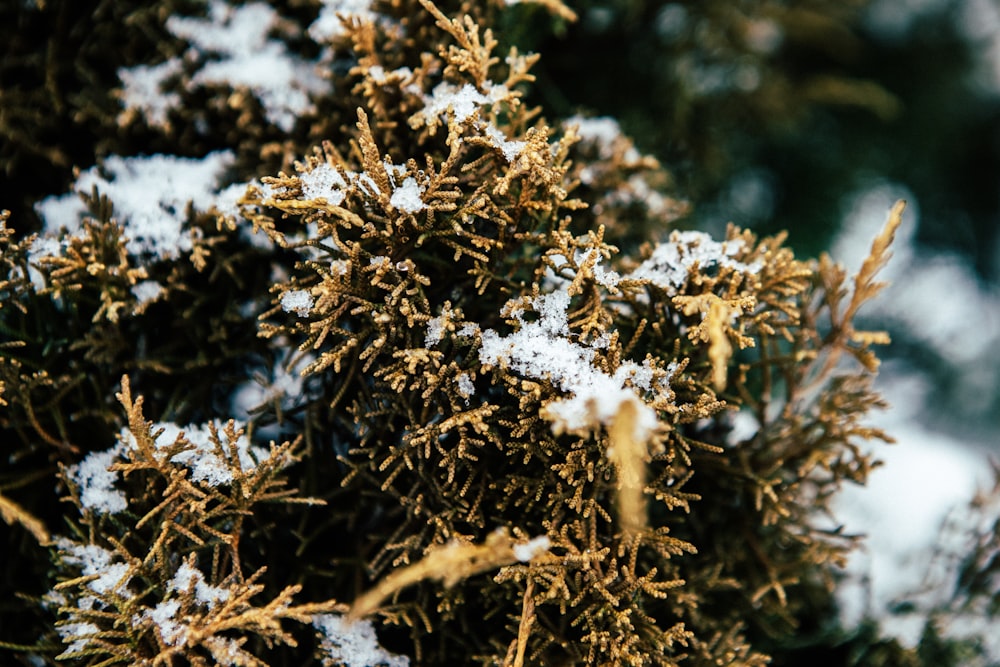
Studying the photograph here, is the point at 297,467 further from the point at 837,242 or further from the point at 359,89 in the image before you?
the point at 837,242

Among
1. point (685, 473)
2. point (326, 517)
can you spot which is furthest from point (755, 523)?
point (326, 517)

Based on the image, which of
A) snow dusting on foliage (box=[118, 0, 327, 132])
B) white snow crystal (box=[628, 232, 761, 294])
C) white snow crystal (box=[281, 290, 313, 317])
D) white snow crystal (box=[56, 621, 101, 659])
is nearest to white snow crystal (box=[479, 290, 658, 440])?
white snow crystal (box=[628, 232, 761, 294])

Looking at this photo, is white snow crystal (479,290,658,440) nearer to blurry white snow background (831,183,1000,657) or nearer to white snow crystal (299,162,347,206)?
white snow crystal (299,162,347,206)

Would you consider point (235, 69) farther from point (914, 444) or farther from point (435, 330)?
point (914, 444)

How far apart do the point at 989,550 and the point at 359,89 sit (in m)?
1.81

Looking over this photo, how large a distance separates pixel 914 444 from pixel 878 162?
3.75 ft

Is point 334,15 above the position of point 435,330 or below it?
above

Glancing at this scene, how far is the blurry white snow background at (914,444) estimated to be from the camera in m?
1.69

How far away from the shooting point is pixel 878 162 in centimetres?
269

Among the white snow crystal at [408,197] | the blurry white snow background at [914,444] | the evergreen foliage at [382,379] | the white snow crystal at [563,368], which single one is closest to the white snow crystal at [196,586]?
the evergreen foliage at [382,379]

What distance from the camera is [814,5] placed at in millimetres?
2191

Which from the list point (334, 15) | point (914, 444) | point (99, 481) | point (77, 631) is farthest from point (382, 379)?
point (914, 444)

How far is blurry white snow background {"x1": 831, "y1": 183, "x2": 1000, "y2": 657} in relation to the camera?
1691 millimetres

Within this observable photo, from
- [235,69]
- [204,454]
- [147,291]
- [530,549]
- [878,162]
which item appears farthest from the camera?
[878,162]
